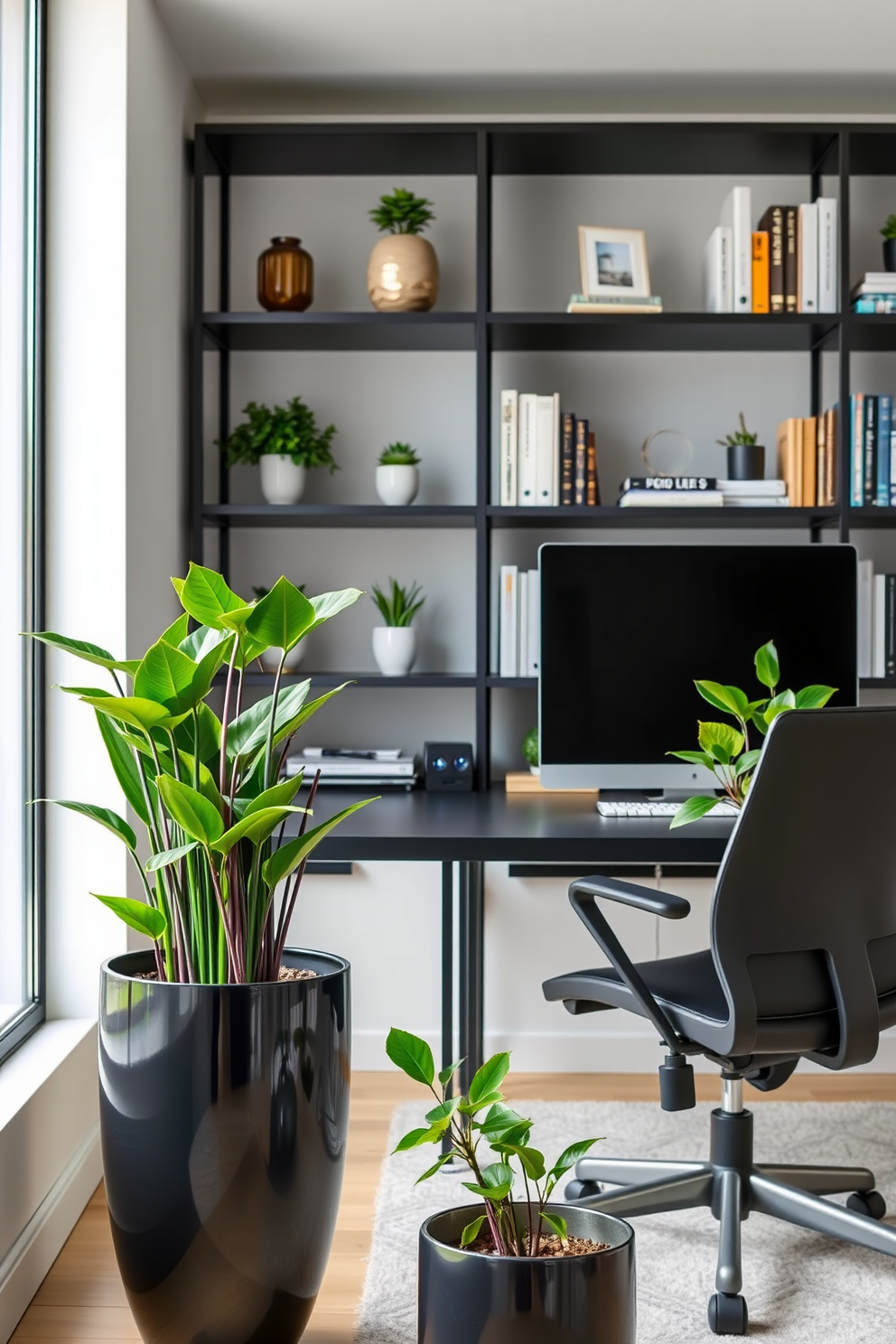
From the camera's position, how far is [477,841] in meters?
2.25

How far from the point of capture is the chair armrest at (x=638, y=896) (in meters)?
1.87

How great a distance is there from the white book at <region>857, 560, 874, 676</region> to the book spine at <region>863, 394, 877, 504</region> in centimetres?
17

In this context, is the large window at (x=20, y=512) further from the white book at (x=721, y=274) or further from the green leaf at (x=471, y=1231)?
the white book at (x=721, y=274)

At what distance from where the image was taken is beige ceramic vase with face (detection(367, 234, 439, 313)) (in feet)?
9.80

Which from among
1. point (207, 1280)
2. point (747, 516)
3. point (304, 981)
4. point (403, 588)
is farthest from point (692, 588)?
point (207, 1280)

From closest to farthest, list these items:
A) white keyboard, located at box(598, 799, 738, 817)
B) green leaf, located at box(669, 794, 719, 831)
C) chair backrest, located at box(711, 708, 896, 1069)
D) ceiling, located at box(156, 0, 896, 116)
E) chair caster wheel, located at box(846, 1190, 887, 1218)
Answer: chair backrest, located at box(711, 708, 896, 1069) → green leaf, located at box(669, 794, 719, 831) → chair caster wheel, located at box(846, 1190, 887, 1218) → white keyboard, located at box(598, 799, 738, 817) → ceiling, located at box(156, 0, 896, 116)

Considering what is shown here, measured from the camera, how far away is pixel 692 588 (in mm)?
2826

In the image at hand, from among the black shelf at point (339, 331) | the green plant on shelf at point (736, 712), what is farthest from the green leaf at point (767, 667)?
the black shelf at point (339, 331)

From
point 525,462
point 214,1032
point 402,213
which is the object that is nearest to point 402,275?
point 402,213

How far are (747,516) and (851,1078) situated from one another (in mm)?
1381

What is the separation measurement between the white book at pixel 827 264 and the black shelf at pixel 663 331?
0.18ft

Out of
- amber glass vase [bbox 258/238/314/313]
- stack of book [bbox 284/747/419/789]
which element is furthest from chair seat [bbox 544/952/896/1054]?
amber glass vase [bbox 258/238/314/313]

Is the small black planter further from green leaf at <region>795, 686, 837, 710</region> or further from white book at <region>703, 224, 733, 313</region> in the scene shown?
green leaf at <region>795, 686, 837, 710</region>

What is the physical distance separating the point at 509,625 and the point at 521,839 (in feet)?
2.88
